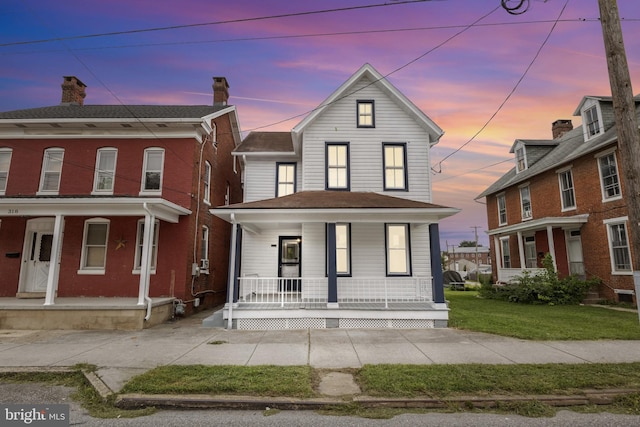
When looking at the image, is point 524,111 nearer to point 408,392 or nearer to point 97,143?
point 408,392

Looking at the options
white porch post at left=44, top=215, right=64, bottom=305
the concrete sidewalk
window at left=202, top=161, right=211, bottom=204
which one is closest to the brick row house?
the concrete sidewalk

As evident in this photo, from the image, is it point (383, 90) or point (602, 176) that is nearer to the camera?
point (383, 90)

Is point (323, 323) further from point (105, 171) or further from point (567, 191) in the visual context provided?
point (567, 191)

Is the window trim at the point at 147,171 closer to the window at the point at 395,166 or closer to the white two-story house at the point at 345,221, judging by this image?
the white two-story house at the point at 345,221

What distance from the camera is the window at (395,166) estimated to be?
12266 millimetres

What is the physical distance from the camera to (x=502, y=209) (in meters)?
22.1

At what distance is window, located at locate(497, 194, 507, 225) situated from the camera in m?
21.7

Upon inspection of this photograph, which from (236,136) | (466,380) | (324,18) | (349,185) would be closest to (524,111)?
(349,185)

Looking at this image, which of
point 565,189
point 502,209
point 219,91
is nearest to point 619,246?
point 565,189

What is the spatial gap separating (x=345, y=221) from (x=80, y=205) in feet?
27.8

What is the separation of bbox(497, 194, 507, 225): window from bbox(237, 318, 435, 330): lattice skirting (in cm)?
1595

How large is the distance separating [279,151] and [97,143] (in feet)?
23.7

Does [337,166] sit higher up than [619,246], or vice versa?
[337,166]

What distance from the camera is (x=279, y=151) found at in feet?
43.9
